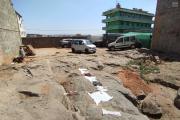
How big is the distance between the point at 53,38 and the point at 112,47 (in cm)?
1597

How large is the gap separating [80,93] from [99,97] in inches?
31.1

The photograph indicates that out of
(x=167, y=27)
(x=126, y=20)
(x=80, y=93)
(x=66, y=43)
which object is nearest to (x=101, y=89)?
(x=80, y=93)

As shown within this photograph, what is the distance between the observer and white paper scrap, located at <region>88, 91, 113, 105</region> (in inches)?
345

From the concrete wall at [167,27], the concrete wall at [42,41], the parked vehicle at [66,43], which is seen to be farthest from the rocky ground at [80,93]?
the concrete wall at [42,41]

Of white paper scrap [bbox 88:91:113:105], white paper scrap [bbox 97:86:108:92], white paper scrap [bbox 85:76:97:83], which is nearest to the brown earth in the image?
white paper scrap [bbox 85:76:97:83]

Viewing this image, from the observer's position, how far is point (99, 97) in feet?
29.7

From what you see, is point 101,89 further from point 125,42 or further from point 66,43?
point 66,43

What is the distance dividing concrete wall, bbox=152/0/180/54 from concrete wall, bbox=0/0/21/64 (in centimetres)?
1403

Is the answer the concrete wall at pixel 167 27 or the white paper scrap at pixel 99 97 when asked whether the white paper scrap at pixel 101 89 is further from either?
the concrete wall at pixel 167 27

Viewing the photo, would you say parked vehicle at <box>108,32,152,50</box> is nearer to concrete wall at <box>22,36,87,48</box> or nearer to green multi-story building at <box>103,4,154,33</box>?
concrete wall at <box>22,36,87,48</box>

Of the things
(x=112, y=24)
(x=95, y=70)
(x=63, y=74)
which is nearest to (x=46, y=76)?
(x=63, y=74)

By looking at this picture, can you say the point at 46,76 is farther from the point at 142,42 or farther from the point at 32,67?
A: the point at 142,42

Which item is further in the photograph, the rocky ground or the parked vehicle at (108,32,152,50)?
the parked vehicle at (108,32,152,50)

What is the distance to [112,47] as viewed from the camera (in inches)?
1088
